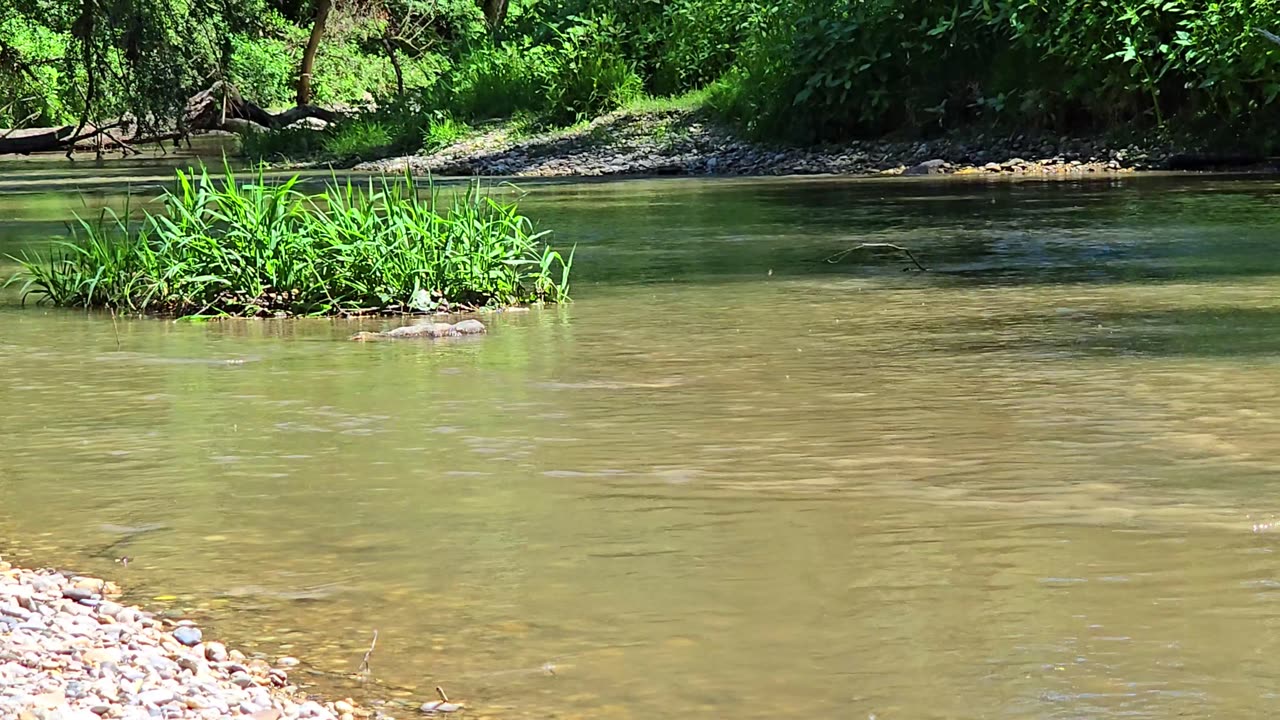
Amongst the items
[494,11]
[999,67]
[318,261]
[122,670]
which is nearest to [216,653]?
[122,670]

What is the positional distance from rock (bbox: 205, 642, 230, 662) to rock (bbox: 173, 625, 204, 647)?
5cm

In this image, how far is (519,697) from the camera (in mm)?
4266

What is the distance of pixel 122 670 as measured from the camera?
4.21m

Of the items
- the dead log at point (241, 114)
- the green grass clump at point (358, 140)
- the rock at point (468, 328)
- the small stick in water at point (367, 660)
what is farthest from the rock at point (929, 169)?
the small stick in water at point (367, 660)

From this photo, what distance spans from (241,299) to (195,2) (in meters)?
8.60

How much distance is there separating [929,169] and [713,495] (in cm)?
1951

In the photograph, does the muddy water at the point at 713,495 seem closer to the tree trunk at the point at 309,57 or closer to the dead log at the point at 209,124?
the dead log at the point at 209,124

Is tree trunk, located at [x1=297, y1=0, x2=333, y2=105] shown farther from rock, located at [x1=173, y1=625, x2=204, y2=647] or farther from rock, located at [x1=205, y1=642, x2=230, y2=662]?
rock, located at [x1=205, y1=642, x2=230, y2=662]

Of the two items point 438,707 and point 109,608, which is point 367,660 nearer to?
point 438,707

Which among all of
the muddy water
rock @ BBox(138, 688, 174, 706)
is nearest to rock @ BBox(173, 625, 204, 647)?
the muddy water

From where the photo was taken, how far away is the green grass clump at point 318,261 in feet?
38.1

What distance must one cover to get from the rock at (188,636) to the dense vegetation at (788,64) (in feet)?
49.1

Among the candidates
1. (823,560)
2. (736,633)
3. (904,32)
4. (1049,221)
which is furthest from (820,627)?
(904,32)

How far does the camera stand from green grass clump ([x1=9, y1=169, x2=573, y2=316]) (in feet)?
38.1
